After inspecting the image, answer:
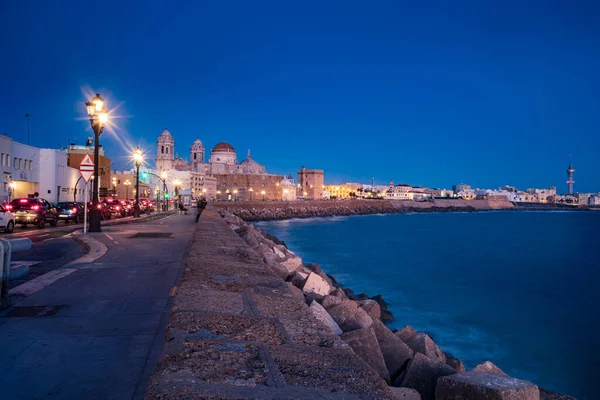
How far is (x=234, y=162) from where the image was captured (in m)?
143

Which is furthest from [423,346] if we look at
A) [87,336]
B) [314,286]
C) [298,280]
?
[87,336]

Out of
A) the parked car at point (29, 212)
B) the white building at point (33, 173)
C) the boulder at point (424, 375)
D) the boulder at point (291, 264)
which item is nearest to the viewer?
the boulder at point (424, 375)

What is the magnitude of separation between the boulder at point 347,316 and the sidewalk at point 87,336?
8.66 feet

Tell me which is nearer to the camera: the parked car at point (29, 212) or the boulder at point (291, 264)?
the boulder at point (291, 264)

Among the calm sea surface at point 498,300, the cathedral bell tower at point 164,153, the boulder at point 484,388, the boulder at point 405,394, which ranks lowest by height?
the calm sea surface at point 498,300

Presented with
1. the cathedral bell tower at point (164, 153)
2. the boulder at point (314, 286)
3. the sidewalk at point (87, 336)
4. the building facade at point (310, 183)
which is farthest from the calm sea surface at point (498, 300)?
the building facade at point (310, 183)

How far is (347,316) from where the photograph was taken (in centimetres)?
755

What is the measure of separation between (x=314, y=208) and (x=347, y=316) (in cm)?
10523

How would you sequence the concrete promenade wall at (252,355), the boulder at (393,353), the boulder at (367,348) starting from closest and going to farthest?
1. the concrete promenade wall at (252,355)
2. the boulder at (367,348)
3. the boulder at (393,353)

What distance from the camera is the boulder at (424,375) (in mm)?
4629

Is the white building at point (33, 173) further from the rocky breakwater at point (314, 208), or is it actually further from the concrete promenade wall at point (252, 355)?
the concrete promenade wall at point (252, 355)

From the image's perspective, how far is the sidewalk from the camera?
329cm

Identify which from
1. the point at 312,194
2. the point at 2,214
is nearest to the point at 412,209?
the point at 312,194

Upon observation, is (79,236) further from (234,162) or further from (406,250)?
(234,162)
